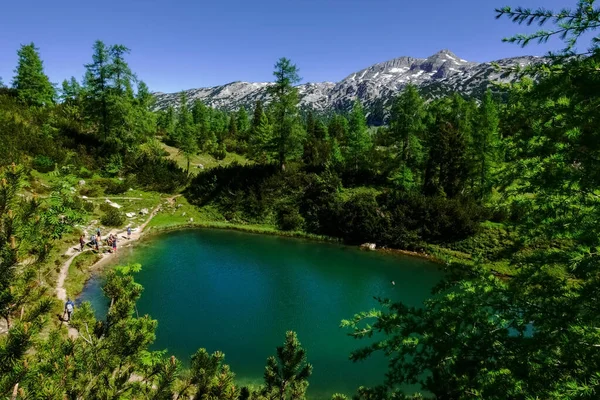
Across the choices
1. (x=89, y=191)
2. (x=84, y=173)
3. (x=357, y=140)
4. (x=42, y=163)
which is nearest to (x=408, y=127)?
(x=357, y=140)

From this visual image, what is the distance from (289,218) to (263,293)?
15.7 metres

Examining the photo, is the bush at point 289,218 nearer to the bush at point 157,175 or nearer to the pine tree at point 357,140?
the pine tree at point 357,140

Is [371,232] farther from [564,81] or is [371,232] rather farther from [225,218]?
[564,81]

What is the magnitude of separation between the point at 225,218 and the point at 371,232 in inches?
690

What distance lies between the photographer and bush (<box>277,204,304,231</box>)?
38.5 metres

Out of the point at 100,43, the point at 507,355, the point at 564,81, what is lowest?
the point at 507,355

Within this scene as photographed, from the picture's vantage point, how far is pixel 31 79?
46719 millimetres

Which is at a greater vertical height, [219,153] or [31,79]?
[31,79]

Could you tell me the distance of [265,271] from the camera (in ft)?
90.5

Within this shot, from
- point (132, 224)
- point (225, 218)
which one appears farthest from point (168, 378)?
point (225, 218)

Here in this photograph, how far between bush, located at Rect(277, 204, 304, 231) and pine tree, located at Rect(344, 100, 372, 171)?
31.5ft

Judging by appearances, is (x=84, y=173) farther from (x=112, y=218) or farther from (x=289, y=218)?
(x=289, y=218)

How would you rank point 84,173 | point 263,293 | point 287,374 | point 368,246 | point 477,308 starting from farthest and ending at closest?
point 84,173, point 368,246, point 263,293, point 287,374, point 477,308

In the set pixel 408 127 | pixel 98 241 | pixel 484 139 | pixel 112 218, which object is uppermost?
pixel 408 127
